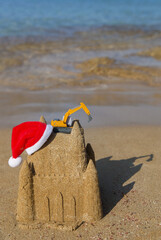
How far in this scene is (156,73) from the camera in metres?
11.0

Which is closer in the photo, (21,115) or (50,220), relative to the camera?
(50,220)

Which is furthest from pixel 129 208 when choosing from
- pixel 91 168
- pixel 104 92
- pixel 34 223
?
pixel 104 92

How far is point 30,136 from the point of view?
349 centimetres

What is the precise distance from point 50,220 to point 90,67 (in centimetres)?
864

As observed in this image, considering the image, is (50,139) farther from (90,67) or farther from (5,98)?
(90,67)

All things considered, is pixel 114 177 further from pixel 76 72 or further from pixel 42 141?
pixel 76 72

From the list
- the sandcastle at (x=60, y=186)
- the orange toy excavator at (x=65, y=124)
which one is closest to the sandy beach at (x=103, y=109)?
the sandcastle at (x=60, y=186)

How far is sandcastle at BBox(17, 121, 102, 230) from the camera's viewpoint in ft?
11.5

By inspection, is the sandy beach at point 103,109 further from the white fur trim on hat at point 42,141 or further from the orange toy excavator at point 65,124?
the orange toy excavator at point 65,124

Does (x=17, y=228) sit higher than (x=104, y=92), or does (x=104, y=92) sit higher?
(x=104, y=92)

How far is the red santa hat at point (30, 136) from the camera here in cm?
345

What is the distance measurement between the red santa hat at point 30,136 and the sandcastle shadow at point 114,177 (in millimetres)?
1251

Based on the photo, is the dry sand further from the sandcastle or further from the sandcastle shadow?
the sandcastle

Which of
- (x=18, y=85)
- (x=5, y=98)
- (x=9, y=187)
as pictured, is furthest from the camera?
(x=18, y=85)
